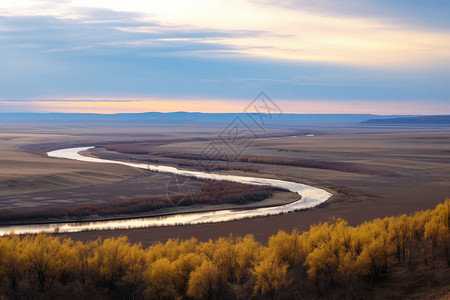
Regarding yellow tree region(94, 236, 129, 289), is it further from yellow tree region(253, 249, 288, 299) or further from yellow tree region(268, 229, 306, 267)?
yellow tree region(268, 229, 306, 267)

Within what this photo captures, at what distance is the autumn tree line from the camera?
2250 cm

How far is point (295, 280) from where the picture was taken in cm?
2420

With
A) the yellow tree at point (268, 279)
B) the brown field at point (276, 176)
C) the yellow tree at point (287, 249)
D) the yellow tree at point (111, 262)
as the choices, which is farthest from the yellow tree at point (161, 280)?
the brown field at point (276, 176)

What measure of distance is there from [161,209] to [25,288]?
21080mm

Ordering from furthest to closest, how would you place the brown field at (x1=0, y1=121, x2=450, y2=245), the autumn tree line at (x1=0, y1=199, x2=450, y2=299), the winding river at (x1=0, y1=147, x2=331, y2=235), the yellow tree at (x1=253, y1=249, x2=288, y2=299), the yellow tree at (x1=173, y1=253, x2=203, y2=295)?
the brown field at (x1=0, y1=121, x2=450, y2=245)
the winding river at (x1=0, y1=147, x2=331, y2=235)
the yellow tree at (x1=173, y1=253, x2=203, y2=295)
the autumn tree line at (x1=0, y1=199, x2=450, y2=299)
the yellow tree at (x1=253, y1=249, x2=288, y2=299)

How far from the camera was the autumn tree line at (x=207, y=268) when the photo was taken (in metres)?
22.5

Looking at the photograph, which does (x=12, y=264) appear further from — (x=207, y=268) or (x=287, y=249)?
(x=287, y=249)

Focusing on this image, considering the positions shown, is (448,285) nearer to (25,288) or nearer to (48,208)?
(25,288)

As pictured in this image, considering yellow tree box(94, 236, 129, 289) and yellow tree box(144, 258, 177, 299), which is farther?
yellow tree box(94, 236, 129, 289)

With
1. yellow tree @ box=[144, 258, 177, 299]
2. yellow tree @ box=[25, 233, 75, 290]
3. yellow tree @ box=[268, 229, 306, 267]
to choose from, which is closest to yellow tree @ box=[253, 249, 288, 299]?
yellow tree @ box=[268, 229, 306, 267]

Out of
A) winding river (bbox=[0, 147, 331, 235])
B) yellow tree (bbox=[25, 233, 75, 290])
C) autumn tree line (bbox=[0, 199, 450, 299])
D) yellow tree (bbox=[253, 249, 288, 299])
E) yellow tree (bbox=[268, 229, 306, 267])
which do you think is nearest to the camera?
yellow tree (bbox=[253, 249, 288, 299])

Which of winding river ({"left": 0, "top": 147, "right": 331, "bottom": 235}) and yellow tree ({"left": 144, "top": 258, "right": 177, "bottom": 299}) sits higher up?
yellow tree ({"left": 144, "top": 258, "right": 177, "bottom": 299})

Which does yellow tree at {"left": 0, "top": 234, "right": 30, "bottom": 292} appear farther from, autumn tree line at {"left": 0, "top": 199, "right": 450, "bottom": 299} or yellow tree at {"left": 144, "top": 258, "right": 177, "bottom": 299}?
yellow tree at {"left": 144, "top": 258, "right": 177, "bottom": 299}

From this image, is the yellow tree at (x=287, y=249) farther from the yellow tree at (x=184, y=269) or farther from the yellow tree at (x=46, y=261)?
the yellow tree at (x=46, y=261)
